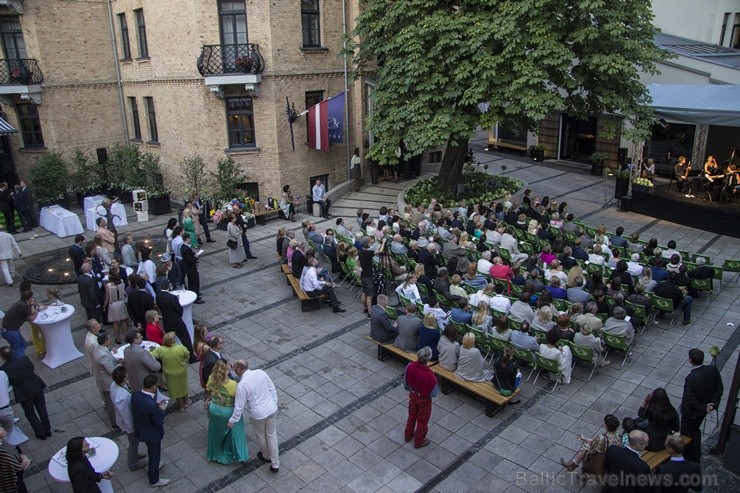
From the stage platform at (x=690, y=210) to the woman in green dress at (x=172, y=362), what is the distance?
17308mm

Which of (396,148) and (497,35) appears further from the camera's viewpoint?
(396,148)

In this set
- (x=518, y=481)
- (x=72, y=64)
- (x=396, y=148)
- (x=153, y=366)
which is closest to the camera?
(x=518, y=481)

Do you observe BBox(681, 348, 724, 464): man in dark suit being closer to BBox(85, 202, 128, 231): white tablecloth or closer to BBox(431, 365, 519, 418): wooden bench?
BBox(431, 365, 519, 418): wooden bench

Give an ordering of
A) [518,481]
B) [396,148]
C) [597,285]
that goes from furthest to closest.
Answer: [396,148] → [597,285] → [518,481]

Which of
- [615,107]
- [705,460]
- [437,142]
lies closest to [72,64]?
[437,142]

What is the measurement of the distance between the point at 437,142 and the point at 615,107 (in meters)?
6.00

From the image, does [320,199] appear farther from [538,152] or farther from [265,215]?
[538,152]

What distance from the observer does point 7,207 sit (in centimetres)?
2023

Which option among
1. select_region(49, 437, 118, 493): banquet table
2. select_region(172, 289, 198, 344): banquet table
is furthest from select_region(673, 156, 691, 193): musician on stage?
select_region(49, 437, 118, 493): banquet table

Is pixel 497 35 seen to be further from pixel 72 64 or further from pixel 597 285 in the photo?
pixel 72 64

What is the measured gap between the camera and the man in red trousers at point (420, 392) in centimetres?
816

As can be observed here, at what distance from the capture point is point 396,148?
19.5m

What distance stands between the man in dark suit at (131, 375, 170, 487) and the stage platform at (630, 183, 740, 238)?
59.2 feet

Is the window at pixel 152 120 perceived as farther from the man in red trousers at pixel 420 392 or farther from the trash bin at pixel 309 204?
the man in red trousers at pixel 420 392
